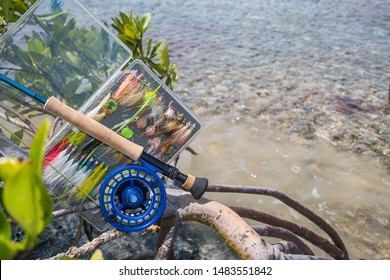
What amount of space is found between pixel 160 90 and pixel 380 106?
13.0ft

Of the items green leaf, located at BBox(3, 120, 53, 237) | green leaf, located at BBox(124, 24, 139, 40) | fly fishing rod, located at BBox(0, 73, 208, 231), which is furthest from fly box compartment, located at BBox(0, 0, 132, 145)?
green leaf, located at BBox(3, 120, 53, 237)

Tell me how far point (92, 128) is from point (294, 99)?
4.06 m

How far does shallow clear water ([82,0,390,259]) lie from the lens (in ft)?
12.2

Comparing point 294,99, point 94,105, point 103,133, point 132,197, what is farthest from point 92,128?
point 294,99

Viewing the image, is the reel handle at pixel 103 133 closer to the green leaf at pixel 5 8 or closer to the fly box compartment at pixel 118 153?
the fly box compartment at pixel 118 153

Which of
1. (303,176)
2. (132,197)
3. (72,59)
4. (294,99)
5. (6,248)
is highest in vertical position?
(6,248)

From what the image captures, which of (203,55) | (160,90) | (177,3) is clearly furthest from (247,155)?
(177,3)

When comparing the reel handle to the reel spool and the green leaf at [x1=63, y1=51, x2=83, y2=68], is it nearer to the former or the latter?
the reel spool

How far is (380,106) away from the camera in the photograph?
522cm

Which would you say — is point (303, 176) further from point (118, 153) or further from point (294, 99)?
point (118, 153)

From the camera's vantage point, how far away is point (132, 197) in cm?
188

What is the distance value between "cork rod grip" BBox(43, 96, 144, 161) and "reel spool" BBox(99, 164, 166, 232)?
78mm

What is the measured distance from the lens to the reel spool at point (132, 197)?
1842 millimetres

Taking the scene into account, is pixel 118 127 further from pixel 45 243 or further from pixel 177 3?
pixel 177 3
